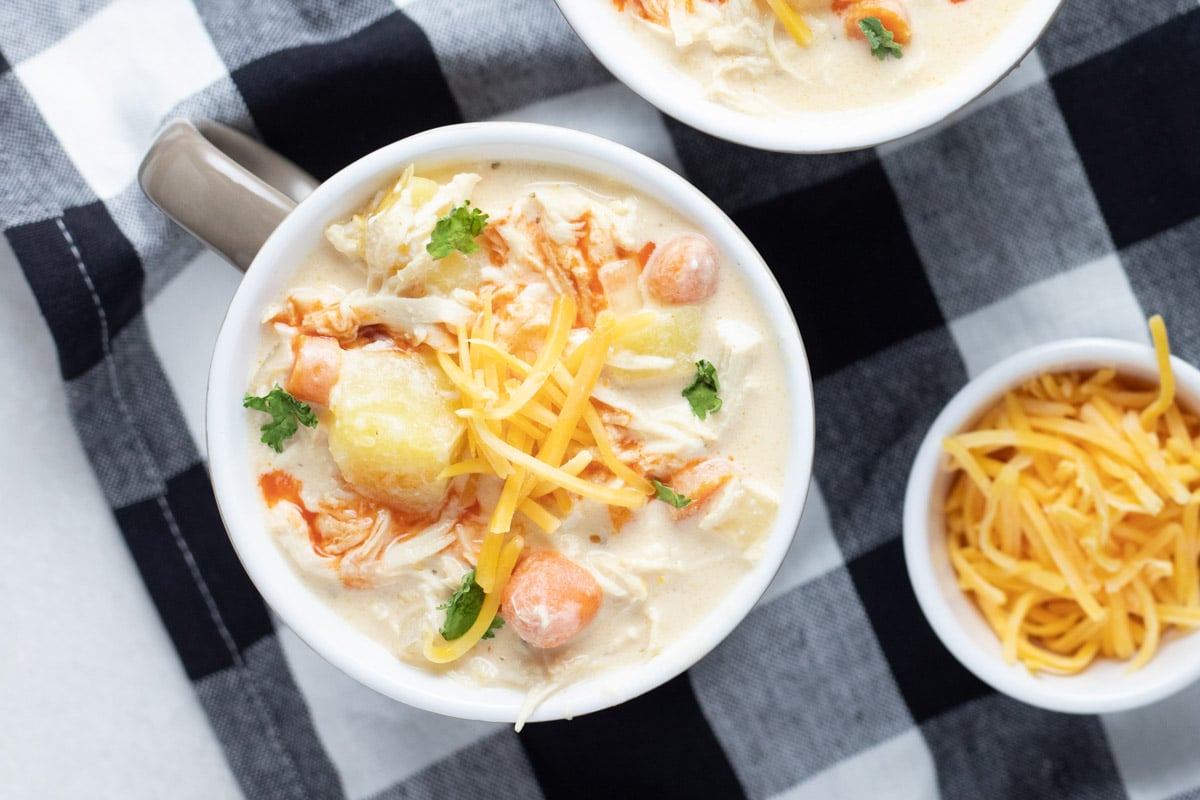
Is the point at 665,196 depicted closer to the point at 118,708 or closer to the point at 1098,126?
the point at 1098,126

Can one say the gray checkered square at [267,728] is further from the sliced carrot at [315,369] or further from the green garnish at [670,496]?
the green garnish at [670,496]

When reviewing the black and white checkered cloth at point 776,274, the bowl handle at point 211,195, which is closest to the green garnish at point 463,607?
the bowl handle at point 211,195

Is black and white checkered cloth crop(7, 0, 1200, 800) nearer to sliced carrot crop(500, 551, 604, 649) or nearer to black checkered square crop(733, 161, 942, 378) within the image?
black checkered square crop(733, 161, 942, 378)

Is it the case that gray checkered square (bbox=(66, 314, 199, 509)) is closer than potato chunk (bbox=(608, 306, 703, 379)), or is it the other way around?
potato chunk (bbox=(608, 306, 703, 379))

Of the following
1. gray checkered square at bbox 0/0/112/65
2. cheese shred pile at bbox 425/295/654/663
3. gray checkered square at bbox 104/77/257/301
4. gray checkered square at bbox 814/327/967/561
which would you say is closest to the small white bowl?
gray checkered square at bbox 814/327/967/561

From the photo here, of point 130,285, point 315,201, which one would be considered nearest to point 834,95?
point 315,201
